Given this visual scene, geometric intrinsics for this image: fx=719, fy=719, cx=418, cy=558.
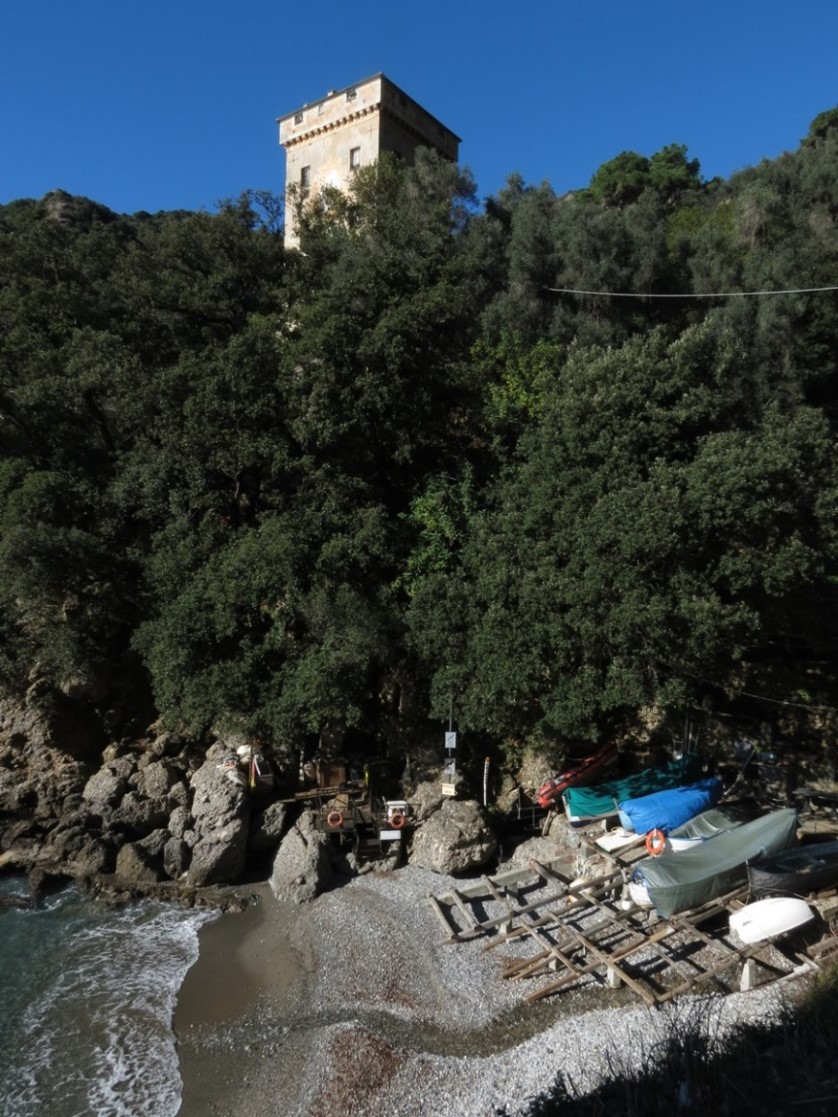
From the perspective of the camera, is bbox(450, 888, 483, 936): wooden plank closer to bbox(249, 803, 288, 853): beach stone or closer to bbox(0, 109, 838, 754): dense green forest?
bbox(0, 109, 838, 754): dense green forest

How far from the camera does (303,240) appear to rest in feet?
79.4

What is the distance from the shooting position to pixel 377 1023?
1191 cm

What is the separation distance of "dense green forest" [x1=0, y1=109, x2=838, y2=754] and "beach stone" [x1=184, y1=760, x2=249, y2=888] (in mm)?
1629

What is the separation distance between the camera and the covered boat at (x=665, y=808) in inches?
613

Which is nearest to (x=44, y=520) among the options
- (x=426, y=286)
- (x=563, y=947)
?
(x=426, y=286)

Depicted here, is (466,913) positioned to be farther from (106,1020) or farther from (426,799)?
(106,1020)

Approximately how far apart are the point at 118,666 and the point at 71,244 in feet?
52.4

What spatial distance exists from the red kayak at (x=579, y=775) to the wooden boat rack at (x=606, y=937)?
94.2 inches

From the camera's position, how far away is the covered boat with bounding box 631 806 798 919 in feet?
42.5

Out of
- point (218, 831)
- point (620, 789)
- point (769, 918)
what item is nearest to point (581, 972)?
point (769, 918)

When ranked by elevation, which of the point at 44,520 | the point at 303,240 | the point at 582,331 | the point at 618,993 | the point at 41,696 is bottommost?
the point at 618,993

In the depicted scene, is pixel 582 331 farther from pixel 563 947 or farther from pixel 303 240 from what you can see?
pixel 563 947

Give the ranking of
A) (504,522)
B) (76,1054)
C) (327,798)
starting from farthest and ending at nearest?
(327,798) < (504,522) < (76,1054)

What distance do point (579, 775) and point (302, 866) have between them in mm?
6976
